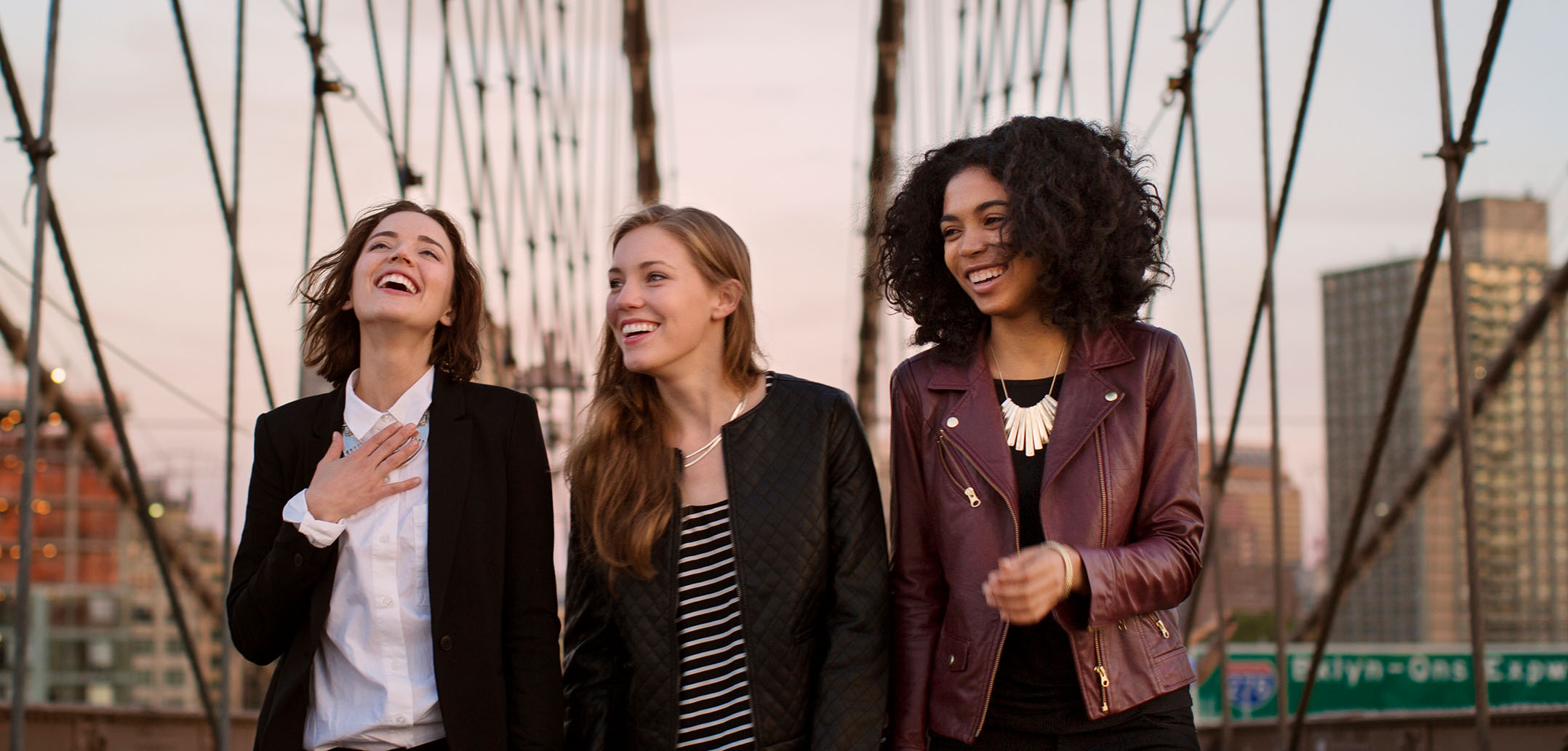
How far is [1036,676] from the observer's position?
7.11 feet

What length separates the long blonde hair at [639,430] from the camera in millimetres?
2393

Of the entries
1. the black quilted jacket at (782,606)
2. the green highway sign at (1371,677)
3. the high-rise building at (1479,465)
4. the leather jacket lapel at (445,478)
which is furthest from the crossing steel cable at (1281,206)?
the high-rise building at (1479,465)

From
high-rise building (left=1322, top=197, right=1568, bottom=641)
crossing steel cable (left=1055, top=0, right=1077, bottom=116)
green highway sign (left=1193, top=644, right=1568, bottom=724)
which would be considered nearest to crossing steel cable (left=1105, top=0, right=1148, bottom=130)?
crossing steel cable (left=1055, top=0, right=1077, bottom=116)

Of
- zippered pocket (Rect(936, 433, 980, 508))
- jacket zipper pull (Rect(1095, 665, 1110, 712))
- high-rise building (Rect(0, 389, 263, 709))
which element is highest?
zippered pocket (Rect(936, 433, 980, 508))

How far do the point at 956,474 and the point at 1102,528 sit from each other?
0.24 m

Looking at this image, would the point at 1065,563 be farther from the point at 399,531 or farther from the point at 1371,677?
the point at 1371,677

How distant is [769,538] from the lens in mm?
2377

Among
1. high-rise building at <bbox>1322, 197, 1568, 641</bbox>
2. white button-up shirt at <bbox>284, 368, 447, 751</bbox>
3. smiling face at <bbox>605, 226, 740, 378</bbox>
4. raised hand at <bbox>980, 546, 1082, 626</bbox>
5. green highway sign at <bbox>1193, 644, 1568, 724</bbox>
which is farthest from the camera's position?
high-rise building at <bbox>1322, 197, 1568, 641</bbox>

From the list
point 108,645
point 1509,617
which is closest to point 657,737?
point 1509,617

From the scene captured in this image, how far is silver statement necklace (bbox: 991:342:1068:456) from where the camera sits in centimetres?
225

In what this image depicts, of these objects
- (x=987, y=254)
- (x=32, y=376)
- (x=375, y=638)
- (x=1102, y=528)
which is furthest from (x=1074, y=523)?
(x=32, y=376)

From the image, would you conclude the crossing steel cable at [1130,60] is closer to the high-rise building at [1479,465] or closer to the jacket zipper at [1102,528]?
the jacket zipper at [1102,528]

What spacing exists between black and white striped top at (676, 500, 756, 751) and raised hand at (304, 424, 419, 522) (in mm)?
447

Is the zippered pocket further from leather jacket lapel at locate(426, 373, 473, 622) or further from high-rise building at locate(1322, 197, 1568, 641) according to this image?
high-rise building at locate(1322, 197, 1568, 641)
